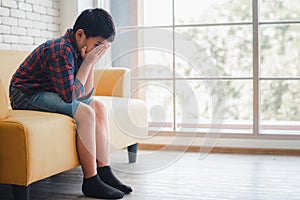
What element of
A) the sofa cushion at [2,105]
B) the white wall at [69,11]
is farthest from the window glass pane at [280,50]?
the sofa cushion at [2,105]

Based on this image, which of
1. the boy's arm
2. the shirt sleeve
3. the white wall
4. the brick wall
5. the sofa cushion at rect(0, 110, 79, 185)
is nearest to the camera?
the sofa cushion at rect(0, 110, 79, 185)

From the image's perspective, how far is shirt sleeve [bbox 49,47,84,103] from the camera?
193cm

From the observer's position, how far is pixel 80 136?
2.00m

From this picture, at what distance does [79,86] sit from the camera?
204 cm

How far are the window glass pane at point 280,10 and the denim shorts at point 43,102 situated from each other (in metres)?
1.82

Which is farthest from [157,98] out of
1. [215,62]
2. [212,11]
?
[212,11]

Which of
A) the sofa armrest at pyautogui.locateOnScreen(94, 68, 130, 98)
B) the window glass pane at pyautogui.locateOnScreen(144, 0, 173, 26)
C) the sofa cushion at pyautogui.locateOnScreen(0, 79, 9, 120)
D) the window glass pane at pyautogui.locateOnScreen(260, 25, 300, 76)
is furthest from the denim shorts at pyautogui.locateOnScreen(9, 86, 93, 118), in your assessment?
the window glass pane at pyautogui.locateOnScreen(260, 25, 300, 76)

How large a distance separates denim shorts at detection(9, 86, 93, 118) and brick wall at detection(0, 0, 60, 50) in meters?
0.84

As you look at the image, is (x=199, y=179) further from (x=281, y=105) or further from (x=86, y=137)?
(x=281, y=105)

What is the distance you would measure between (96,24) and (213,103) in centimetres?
165

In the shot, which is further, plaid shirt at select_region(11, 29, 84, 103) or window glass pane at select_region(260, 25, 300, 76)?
window glass pane at select_region(260, 25, 300, 76)

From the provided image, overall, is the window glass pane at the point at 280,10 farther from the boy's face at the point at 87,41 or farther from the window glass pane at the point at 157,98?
the boy's face at the point at 87,41

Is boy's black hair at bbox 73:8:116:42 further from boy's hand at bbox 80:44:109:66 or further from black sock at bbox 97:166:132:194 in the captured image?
black sock at bbox 97:166:132:194

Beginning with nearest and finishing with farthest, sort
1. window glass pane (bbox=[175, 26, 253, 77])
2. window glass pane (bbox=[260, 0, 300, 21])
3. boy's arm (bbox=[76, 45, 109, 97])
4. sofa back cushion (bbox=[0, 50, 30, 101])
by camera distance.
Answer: boy's arm (bbox=[76, 45, 109, 97]) < sofa back cushion (bbox=[0, 50, 30, 101]) < window glass pane (bbox=[260, 0, 300, 21]) < window glass pane (bbox=[175, 26, 253, 77])
